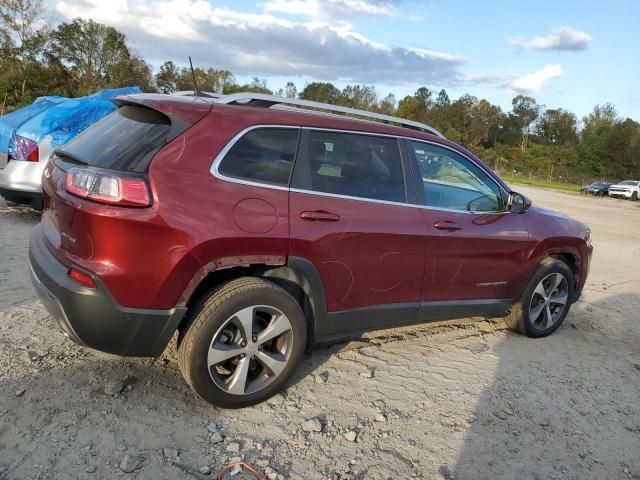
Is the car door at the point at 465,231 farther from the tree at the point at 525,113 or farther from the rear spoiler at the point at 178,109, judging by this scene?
the tree at the point at 525,113

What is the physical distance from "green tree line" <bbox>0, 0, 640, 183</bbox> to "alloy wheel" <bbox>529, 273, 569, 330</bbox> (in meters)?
12.8

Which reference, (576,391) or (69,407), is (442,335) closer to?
(576,391)

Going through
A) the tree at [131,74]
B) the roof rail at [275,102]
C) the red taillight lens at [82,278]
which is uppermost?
the tree at [131,74]

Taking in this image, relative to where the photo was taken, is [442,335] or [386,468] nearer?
[386,468]

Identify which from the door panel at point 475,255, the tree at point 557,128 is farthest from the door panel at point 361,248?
the tree at point 557,128

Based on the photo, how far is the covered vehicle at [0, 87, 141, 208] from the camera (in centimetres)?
637

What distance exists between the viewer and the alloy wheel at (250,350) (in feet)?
9.88

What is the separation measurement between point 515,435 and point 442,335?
5.00 ft

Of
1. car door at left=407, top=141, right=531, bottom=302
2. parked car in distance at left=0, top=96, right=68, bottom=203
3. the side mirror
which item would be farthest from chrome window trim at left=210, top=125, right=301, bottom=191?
parked car in distance at left=0, top=96, right=68, bottom=203

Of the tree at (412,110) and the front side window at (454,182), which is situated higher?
the tree at (412,110)

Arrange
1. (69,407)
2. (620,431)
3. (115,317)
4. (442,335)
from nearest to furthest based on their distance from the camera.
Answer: (115,317) → (69,407) → (620,431) → (442,335)

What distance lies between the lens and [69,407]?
2.96 metres

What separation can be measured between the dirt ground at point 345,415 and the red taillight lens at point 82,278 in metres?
0.77

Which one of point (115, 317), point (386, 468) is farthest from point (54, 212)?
point (386, 468)
